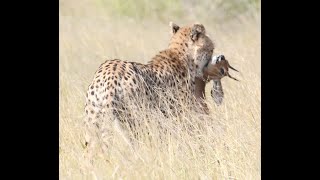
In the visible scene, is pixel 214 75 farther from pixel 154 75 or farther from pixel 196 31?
pixel 154 75

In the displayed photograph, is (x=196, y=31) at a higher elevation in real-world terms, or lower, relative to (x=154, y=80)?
higher

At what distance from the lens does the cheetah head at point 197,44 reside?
7.34 m

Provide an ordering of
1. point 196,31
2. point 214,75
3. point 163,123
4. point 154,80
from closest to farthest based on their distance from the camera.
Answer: point 163,123, point 154,80, point 196,31, point 214,75

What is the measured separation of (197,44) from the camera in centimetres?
736

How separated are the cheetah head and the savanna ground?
344 mm

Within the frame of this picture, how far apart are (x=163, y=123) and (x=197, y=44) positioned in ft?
3.65

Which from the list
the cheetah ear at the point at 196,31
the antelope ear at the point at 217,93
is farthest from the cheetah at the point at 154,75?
the antelope ear at the point at 217,93

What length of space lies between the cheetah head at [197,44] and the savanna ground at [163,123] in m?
0.34

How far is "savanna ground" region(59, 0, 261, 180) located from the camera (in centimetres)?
579

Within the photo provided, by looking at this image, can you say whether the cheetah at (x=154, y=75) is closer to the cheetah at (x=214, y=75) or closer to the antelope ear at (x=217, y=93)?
the cheetah at (x=214, y=75)

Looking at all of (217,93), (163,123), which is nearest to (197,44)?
(217,93)

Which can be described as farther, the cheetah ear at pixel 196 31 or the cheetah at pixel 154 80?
the cheetah ear at pixel 196 31
